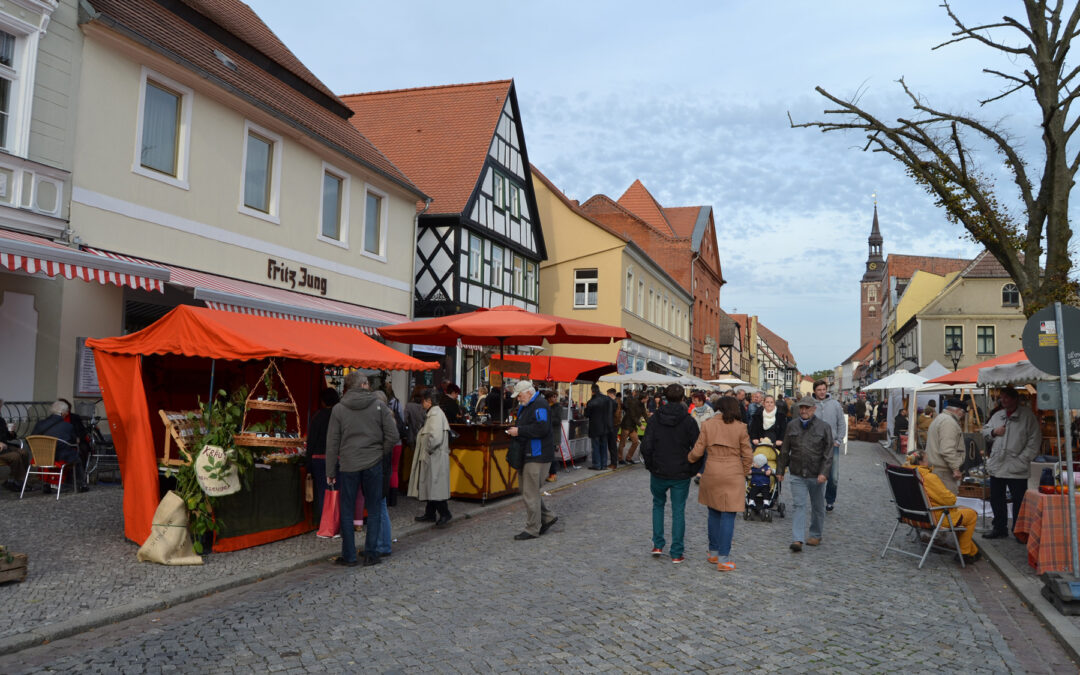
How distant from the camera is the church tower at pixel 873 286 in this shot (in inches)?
4882

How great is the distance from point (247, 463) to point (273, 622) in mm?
2619

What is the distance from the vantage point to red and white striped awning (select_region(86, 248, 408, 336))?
40.0 feet

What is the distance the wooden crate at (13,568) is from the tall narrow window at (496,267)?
Answer: 64.9 ft

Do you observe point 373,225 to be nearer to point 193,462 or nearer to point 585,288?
point 193,462

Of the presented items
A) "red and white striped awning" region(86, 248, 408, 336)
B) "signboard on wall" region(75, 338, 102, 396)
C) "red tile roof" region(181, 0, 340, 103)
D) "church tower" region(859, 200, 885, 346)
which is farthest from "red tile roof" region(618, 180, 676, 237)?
"church tower" region(859, 200, 885, 346)

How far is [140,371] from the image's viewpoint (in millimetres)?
7898

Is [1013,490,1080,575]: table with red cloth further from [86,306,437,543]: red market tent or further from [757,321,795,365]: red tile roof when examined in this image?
[757,321,795,365]: red tile roof

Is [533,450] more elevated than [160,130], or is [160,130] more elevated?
[160,130]

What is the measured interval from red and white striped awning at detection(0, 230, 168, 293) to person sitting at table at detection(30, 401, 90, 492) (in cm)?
180

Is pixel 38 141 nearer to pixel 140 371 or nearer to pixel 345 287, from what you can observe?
pixel 140 371

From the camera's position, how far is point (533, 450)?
9391 millimetres

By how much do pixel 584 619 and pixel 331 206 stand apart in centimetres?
1426

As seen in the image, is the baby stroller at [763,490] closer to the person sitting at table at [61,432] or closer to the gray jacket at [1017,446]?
the gray jacket at [1017,446]

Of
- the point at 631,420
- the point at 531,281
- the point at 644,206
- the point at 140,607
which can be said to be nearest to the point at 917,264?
the point at 644,206
